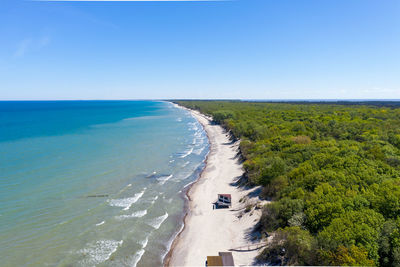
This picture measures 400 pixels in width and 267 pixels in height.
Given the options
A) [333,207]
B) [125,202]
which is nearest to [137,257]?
[125,202]

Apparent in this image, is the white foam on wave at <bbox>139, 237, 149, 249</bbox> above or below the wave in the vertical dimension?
below

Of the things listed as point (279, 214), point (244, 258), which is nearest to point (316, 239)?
point (279, 214)

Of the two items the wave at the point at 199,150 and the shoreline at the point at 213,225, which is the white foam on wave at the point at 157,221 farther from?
the wave at the point at 199,150

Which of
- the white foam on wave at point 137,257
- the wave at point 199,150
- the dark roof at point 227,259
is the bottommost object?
the white foam on wave at point 137,257

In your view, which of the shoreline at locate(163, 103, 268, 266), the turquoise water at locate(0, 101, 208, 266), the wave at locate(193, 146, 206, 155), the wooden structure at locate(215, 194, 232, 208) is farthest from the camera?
the wave at locate(193, 146, 206, 155)

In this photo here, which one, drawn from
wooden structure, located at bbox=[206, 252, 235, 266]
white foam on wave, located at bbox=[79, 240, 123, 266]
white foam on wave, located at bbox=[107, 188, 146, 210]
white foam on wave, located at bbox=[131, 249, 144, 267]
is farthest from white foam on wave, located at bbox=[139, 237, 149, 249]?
wooden structure, located at bbox=[206, 252, 235, 266]

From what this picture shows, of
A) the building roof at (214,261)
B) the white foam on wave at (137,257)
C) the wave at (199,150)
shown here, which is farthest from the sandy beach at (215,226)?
the wave at (199,150)

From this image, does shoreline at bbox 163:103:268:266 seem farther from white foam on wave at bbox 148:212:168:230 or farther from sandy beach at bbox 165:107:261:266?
white foam on wave at bbox 148:212:168:230
